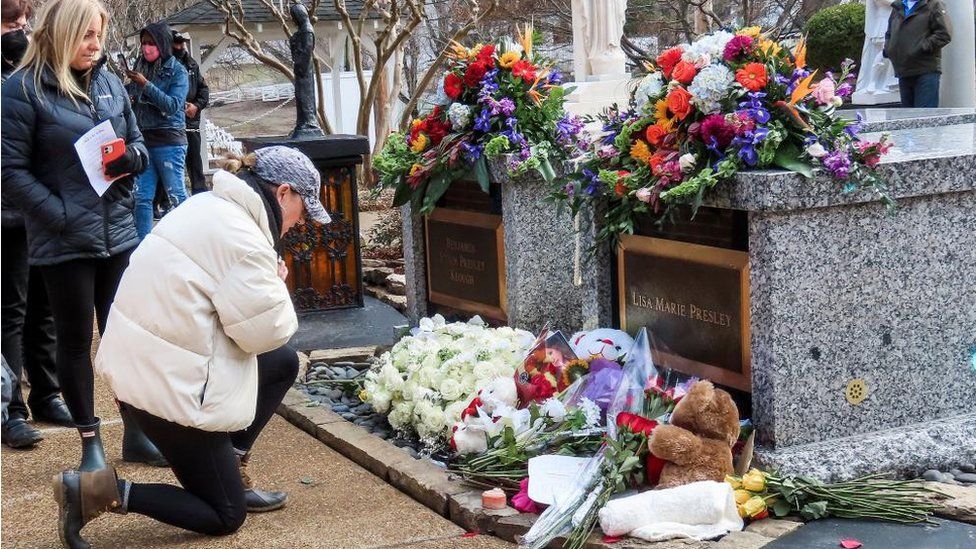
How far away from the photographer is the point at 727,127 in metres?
4.50

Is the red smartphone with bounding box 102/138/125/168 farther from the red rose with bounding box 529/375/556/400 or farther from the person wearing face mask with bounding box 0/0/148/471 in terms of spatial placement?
the red rose with bounding box 529/375/556/400

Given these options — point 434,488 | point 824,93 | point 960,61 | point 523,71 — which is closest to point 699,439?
Answer: point 434,488

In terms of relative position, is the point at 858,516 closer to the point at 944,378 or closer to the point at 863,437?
the point at 863,437

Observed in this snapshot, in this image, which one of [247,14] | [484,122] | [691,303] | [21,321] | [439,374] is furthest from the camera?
[247,14]

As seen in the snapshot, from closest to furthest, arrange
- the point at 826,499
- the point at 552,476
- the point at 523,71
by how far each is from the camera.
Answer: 1. the point at 826,499
2. the point at 552,476
3. the point at 523,71

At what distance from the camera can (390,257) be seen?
10766mm

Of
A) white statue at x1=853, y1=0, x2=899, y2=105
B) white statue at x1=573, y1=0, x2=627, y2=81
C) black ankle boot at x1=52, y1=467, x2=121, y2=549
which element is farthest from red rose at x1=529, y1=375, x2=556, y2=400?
white statue at x1=853, y1=0, x2=899, y2=105

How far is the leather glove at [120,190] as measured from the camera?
493 centimetres

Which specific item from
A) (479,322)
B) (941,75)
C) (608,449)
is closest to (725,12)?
(941,75)

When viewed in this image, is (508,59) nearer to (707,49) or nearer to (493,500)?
(707,49)

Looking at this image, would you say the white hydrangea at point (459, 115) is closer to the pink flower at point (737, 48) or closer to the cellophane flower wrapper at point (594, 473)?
the cellophane flower wrapper at point (594, 473)

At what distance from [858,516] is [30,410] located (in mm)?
4043

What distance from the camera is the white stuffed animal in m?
5.17

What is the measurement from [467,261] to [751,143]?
2.69 metres
